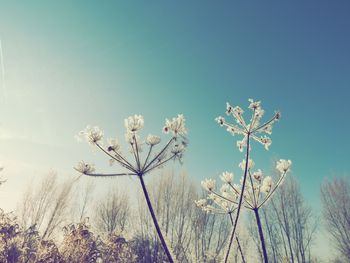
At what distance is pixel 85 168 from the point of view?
3799mm

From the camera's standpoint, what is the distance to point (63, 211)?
21844mm

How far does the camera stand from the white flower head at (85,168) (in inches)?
148

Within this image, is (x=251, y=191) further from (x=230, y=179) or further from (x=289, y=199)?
(x=289, y=199)

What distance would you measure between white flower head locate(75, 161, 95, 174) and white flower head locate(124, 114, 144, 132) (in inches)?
27.8

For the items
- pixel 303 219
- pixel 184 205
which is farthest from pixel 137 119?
pixel 303 219

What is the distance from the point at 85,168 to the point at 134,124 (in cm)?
89

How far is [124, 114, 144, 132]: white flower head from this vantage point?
13.0 ft

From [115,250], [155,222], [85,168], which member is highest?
[85,168]

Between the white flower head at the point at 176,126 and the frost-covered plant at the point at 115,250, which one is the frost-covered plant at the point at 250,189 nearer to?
the white flower head at the point at 176,126

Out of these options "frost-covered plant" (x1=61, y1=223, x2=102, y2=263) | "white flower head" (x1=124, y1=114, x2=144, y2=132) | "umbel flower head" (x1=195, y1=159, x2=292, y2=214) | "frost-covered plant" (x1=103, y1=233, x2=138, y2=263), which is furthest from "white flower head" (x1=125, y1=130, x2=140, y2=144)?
"frost-covered plant" (x1=103, y1=233, x2=138, y2=263)

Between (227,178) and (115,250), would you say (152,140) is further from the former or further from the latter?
(115,250)

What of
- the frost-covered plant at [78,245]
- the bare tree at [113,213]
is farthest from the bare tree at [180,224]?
the frost-covered plant at [78,245]

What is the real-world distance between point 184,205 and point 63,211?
9.42m

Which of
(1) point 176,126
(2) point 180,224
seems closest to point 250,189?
(1) point 176,126
